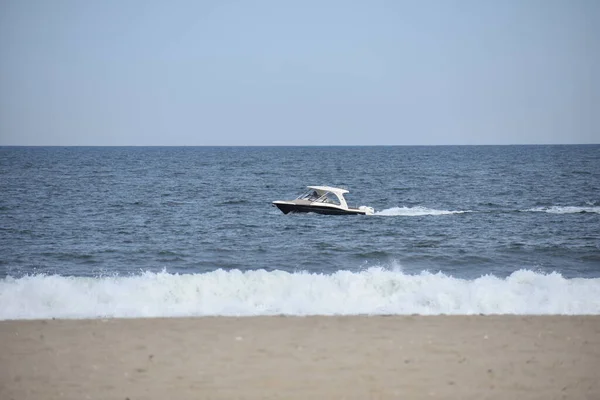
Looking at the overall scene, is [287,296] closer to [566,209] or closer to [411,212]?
[411,212]

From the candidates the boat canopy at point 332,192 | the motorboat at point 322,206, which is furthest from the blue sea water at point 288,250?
the boat canopy at point 332,192

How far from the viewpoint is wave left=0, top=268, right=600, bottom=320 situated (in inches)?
581

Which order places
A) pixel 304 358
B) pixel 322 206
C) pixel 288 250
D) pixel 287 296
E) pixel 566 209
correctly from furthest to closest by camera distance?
1. pixel 566 209
2. pixel 322 206
3. pixel 288 250
4. pixel 287 296
5. pixel 304 358

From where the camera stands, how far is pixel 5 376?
962cm

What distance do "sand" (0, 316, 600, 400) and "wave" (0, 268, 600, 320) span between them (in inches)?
76.8

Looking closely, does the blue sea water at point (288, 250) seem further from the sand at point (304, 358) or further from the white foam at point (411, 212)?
the sand at point (304, 358)

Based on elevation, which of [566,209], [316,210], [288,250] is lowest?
[288,250]

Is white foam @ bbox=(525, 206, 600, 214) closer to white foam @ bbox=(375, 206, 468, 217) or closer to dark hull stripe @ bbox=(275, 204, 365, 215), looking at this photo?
white foam @ bbox=(375, 206, 468, 217)

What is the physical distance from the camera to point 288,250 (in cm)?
2998

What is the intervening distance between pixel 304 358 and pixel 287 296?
18.3ft

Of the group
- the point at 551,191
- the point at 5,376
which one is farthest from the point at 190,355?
the point at 551,191

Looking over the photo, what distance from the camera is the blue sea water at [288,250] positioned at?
1564 centimetres

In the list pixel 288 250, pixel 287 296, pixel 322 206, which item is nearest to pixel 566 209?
pixel 322 206

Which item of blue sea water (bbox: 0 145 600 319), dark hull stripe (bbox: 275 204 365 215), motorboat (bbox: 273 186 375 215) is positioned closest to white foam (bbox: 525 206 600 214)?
blue sea water (bbox: 0 145 600 319)
